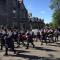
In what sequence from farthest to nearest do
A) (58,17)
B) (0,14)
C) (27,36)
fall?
(0,14), (58,17), (27,36)

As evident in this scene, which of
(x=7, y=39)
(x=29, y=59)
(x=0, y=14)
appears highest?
(x=0, y=14)

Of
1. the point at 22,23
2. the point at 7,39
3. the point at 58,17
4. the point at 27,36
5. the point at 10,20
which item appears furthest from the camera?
the point at 10,20

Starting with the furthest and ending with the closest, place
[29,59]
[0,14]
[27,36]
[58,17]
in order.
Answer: [0,14], [58,17], [27,36], [29,59]

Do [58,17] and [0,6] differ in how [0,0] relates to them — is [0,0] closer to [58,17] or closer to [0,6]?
[0,6]

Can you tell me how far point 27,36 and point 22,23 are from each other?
2950cm

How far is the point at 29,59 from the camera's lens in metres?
14.7

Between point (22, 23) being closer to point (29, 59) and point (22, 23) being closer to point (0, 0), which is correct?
point (0, 0)

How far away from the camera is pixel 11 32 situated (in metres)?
16.3

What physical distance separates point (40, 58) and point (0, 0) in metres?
65.0

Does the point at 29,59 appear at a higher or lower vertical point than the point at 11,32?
lower

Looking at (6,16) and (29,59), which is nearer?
(29,59)

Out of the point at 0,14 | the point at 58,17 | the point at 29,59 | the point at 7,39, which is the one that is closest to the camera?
the point at 29,59

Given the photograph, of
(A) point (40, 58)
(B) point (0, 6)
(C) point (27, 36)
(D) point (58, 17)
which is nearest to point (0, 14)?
(B) point (0, 6)

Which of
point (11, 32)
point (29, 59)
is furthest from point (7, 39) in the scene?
point (29, 59)
